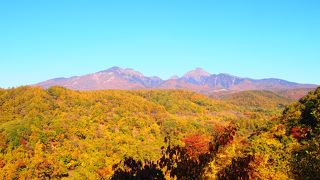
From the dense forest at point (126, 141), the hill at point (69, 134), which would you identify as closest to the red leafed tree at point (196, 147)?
the dense forest at point (126, 141)

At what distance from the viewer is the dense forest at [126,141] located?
85.7ft

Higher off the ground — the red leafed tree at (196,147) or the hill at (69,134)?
the red leafed tree at (196,147)

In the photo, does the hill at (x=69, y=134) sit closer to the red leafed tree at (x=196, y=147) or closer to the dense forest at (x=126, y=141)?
the dense forest at (x=126, y=141)

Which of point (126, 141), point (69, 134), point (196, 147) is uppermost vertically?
point (196, 147)

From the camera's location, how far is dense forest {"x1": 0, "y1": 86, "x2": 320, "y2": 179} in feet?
85.7

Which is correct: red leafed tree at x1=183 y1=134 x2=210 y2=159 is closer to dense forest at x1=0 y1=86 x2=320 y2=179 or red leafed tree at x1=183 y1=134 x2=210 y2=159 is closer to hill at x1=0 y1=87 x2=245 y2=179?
dense forest at x1=0 y1=86 x2=320 y2=179

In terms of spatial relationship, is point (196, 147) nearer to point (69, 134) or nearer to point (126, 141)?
point (126, 141)

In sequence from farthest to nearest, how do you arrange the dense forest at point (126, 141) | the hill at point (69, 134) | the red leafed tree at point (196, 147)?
the hill at point (69, 134) → the dense forest at point (126, 141) → the red leafed tree at point (196, 147)

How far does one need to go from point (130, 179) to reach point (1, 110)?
542 feet

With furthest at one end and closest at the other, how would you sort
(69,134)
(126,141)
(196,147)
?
1. (126,141)
2. (69,134)
3. (196,147)

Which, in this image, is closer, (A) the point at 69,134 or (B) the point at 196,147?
(B) the point at 196,147

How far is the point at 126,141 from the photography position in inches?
5531

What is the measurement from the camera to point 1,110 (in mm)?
163000

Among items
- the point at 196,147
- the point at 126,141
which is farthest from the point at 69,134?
the point at 196,147
